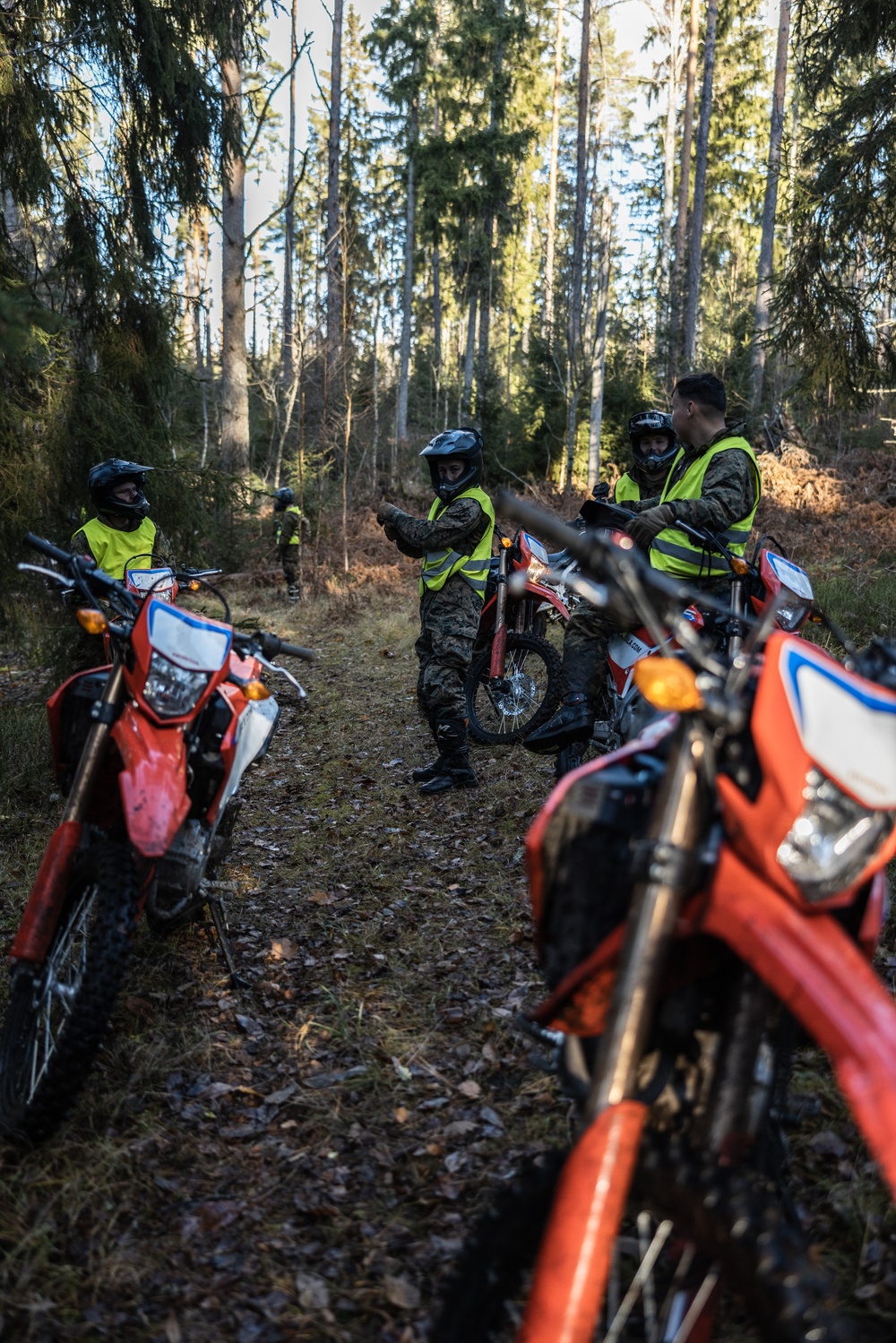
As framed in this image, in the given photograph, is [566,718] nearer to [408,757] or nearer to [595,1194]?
[408,757]

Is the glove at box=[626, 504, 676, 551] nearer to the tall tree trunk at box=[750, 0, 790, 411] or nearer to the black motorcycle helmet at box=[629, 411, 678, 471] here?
the black motorcycle helmet at box=[629, 411, 678, 471]

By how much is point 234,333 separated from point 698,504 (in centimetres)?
1350

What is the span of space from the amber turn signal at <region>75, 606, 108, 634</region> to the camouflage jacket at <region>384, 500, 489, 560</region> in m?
3.34

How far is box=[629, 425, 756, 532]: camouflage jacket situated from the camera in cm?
486

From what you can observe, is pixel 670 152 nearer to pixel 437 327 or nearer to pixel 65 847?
pixel 437 327

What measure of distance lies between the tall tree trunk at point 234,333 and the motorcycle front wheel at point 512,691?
10.2m

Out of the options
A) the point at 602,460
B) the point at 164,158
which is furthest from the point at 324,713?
the point at 602,460

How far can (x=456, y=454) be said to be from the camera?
618cm

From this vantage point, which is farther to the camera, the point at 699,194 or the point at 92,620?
the point at 699,194

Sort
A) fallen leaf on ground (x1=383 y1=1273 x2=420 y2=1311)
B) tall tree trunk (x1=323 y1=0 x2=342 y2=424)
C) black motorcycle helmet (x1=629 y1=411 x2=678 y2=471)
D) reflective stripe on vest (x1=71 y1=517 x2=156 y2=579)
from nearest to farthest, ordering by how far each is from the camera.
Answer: fallen leaf on ground (x1=383 y1=1273 x2=420 y2=1311)
reflective stripe on vest (x1=71 y1=517 x2=156 y2=579)
black motorcycle helmet (x1=629 y1=411 x2=678 y2=471)
tall tree trunk (x1=323 y1=0 x2=342 y2=424)

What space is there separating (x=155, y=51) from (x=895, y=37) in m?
6.31

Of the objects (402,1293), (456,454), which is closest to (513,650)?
(456,454)

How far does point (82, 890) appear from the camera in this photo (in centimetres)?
305

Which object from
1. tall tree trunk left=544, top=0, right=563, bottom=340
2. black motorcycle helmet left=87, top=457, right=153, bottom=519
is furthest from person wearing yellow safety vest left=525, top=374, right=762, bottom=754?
tall tree trunk left=544, top=0, right=563, bottom=340
